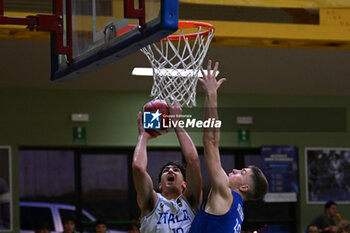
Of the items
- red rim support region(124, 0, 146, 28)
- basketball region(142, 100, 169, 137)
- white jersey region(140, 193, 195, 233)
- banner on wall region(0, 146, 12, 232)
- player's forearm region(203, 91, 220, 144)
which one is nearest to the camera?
red rim support region(124, 0, 146, 28)

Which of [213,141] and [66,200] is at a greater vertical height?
[213,141]

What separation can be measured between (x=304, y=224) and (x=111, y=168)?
3236mm

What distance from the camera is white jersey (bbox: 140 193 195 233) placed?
5052 millimetres

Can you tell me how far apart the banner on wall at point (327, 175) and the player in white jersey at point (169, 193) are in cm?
699

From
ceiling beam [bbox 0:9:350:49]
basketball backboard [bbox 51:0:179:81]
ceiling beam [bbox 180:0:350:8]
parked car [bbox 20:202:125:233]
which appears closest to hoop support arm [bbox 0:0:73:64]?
basketball backboard [bbox 51:0:179:81]

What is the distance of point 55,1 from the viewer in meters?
5.77

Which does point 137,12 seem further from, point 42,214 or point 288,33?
point 42,214

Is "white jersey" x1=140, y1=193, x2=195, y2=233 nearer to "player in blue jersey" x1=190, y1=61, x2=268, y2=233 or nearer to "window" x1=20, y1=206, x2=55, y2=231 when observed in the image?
"player in blue jersey" x1=190, y1=61, x2=268, y2=233

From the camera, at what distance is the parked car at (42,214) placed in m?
10.9

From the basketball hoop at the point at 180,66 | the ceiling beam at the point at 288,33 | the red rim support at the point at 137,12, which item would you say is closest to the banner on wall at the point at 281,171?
the ceiling beam at the point at 288,33

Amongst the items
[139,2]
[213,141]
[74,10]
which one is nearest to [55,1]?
[74,10]

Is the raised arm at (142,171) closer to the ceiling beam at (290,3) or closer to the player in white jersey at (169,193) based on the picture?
the player in white jersey at (169,193)

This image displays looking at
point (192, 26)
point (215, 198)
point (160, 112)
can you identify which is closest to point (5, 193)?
point (192, 26)

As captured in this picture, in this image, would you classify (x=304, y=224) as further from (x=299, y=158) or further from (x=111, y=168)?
(x=111, y=168)
